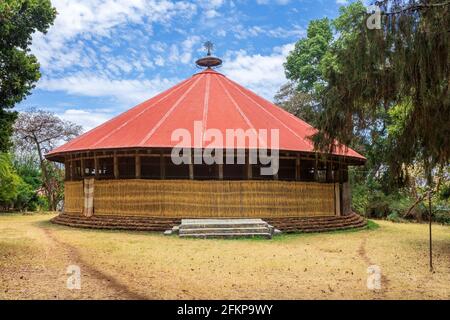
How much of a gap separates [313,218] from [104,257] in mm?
7709

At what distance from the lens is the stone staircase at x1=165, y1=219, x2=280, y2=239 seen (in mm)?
11586

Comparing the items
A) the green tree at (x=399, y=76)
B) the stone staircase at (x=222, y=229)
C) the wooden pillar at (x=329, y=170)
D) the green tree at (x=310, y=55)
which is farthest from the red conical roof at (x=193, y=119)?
the green tree at (x=310, y=55)

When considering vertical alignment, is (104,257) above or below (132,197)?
below

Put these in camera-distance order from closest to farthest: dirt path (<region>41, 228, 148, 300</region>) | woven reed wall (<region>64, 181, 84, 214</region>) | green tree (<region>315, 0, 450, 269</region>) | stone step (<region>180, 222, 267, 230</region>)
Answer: dirt path (<region>41, 228, 148, 300</region>)
green tree (<region>315, 0, 450, 269</region>)
stone step (<region>180, 222, 267, 230</region>)
woven reed wall (<region>64, 181, 84, 214</region>)

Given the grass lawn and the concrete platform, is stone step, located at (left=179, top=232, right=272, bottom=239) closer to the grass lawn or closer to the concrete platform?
the concrete platform

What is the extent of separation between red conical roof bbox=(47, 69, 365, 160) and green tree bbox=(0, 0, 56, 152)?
3.61 metres

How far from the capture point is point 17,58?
33.3 feet

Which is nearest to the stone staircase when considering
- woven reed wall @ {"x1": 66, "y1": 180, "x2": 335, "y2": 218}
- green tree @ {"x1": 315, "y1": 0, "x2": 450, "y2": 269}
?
woven reed wall @ {"x1": 66, "y1": 180, "x2": 335, "y2": 218}

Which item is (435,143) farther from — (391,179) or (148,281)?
(148,281)

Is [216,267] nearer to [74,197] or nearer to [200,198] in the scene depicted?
[200,198]

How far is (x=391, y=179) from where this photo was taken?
969 centimetres

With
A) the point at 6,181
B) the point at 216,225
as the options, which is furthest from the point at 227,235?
the point at 6,181

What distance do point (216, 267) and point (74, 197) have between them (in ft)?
30.1
